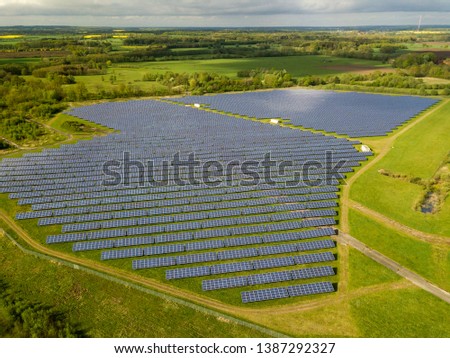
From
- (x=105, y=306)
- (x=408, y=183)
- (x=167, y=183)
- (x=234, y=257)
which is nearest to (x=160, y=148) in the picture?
(x=167, y=183)

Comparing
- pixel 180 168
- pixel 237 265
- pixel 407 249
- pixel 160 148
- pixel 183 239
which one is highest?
pixel 160 148

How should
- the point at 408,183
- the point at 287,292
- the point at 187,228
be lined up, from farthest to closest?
1. the point at 408,183
2. the point at 187,228
3. the point at 287,292

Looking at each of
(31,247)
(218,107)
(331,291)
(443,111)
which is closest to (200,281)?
(331,291)

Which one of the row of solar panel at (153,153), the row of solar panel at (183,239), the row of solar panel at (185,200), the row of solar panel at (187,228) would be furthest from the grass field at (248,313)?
the row of solar panel at (153,153)

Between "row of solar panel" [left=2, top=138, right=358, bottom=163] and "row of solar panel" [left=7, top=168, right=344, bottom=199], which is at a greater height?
"row of solar panel" [left=2, top=138, right=358, bottom=163]

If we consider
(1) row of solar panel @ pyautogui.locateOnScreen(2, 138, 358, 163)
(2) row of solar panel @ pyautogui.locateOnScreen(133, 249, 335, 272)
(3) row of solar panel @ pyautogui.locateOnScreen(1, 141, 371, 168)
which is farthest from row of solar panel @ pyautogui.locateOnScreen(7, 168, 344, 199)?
(2) row of solar panel @ pyautogui.locateOnScreen(133, 249, 335, 272)

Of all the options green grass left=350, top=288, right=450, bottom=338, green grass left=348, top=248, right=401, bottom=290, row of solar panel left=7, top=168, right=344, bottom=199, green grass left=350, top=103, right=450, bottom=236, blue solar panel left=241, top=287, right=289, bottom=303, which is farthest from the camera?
row of solar panel left=7, top=168, right=344, bottom=199

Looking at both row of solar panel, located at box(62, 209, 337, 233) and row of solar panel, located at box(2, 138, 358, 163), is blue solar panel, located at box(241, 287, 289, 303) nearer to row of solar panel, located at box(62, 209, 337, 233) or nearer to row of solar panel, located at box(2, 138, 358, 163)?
A: row of solar panel, located at box(62, 209, 337, 233)

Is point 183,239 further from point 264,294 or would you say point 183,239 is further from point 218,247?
point 264,294
